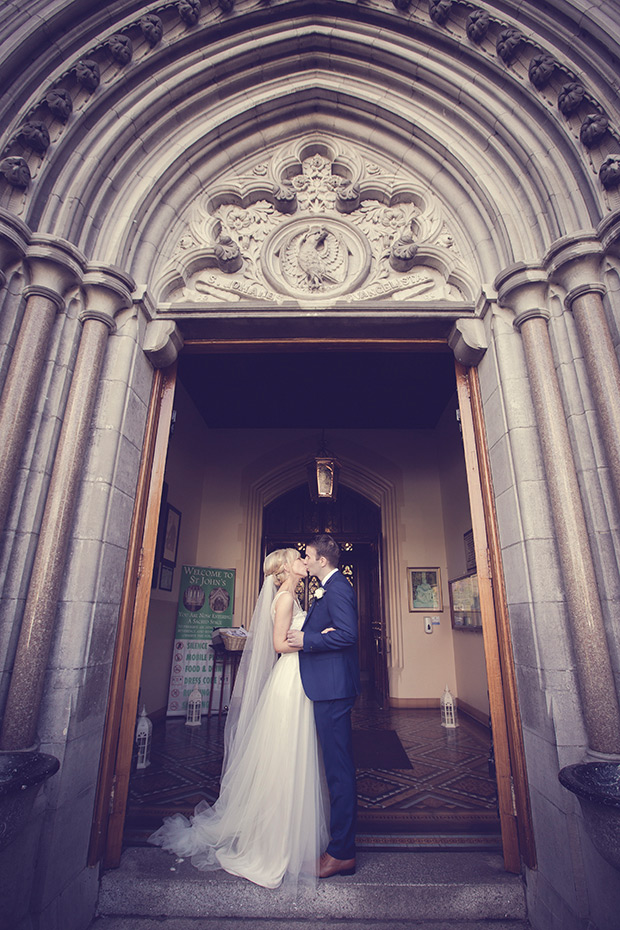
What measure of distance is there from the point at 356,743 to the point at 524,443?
128 inches

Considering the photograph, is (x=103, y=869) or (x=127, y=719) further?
(x=127, y=719)

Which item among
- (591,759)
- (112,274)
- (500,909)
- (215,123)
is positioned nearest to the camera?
(591,759)

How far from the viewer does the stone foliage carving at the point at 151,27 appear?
9.05 feet

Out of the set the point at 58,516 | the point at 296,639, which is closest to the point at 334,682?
the point at 296,639

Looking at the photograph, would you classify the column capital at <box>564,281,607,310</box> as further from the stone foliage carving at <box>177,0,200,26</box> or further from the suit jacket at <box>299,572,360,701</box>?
the stone foliage carving at <box>177,0,200,26</box>

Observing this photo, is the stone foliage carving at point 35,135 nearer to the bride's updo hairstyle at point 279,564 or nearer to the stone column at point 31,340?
the stone column at point 31,340

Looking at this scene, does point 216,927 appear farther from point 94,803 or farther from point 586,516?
point 586,516

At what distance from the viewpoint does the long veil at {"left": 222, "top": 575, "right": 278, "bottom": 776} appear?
2475 mm

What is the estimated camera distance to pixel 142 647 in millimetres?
2275

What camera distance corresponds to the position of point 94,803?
2.04 metres

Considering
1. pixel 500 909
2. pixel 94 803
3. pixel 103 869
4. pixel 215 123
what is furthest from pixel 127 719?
pixel 215 123

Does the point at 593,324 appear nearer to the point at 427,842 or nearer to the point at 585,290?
the point at 585,290

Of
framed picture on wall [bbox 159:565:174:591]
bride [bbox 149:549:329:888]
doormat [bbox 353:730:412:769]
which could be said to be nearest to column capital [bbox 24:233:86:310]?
bride [bbox 149:549:329:888]

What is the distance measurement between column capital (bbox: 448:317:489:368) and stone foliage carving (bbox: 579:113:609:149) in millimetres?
946
